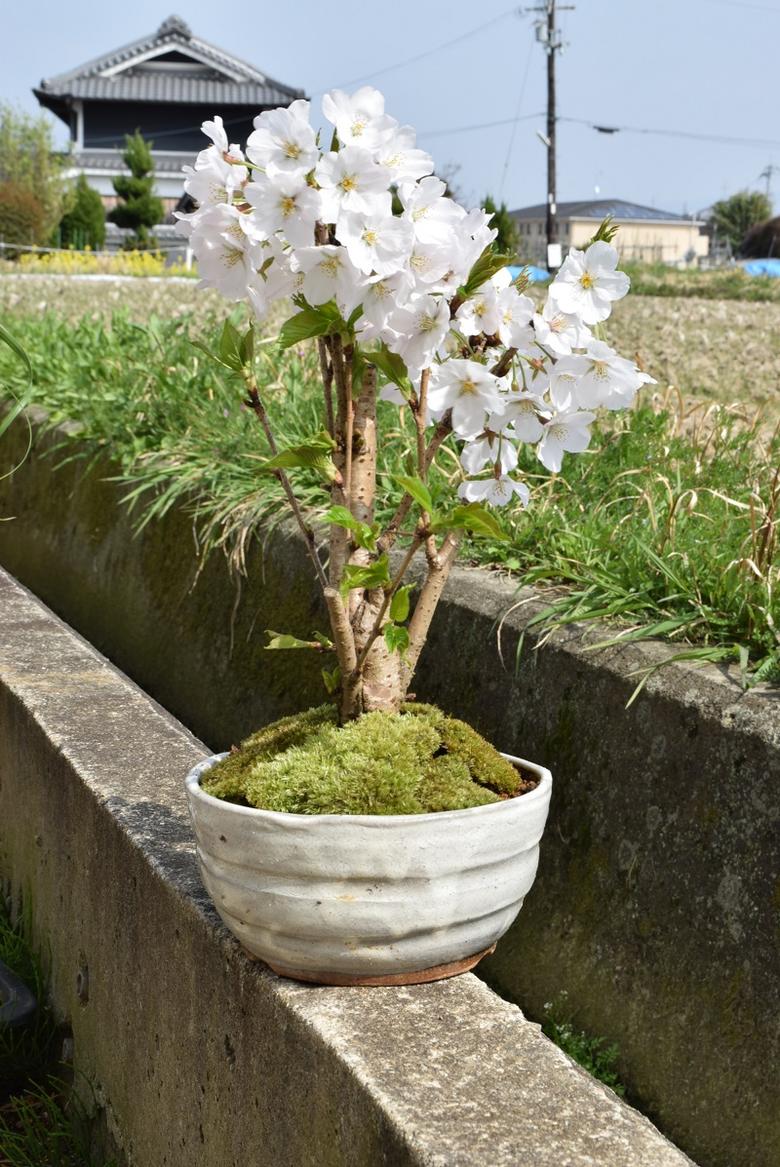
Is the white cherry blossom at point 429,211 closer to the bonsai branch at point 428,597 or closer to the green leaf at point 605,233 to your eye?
the green leaf at point 605,233

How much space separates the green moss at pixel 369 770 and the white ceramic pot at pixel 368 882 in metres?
0.06

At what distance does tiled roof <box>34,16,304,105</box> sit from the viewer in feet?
190

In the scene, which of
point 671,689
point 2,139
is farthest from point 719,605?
point 2,139

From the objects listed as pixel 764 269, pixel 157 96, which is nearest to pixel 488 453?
pixel 764 269

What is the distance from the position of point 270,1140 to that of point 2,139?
38910 mm

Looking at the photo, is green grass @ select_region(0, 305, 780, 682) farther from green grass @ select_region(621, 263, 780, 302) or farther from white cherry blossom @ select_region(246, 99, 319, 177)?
green grass @ select_region(621, 263, 780, 302)

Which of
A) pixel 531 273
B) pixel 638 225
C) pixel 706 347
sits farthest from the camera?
pixel 638 225

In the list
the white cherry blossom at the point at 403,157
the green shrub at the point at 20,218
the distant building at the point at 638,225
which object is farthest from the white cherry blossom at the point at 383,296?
the distant building at the point at 638,225

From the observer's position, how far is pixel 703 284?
20172mm

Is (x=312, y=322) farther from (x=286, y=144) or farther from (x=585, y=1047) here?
(x=585, y=1047)

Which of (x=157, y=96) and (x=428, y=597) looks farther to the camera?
(x=157, y=96)

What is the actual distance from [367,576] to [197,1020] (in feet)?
2.34

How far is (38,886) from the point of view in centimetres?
279

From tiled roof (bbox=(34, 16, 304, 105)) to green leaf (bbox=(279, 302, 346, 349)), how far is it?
5927 cm
